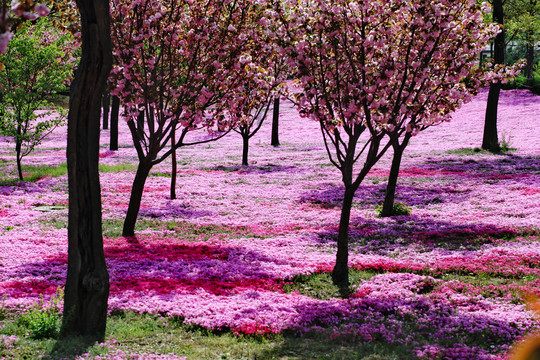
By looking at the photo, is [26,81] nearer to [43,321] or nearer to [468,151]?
[43,321]

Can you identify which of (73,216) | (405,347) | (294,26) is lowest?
(405,347)

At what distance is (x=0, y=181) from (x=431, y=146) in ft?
106

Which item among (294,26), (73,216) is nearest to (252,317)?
(73,216)

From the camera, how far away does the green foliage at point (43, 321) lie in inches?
322

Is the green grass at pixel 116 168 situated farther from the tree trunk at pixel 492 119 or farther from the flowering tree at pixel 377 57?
the tree trunk at pixel 492 119

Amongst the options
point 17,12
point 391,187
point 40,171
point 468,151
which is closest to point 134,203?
point 391,187

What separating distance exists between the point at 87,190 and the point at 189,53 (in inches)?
356

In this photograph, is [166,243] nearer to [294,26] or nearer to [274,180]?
[294,26]

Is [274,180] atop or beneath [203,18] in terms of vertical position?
beneath

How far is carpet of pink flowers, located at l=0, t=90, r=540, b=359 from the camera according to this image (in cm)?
949

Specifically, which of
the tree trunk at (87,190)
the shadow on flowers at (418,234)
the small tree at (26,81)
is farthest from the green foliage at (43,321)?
the small tree at (26,81)

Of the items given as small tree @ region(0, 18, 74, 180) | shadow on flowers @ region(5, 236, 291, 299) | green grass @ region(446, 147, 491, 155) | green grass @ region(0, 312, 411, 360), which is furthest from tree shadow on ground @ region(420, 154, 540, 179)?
small tree @ region(0, 18, 74, 180)

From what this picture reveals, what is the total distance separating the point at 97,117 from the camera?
26.3ft

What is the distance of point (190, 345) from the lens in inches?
330
